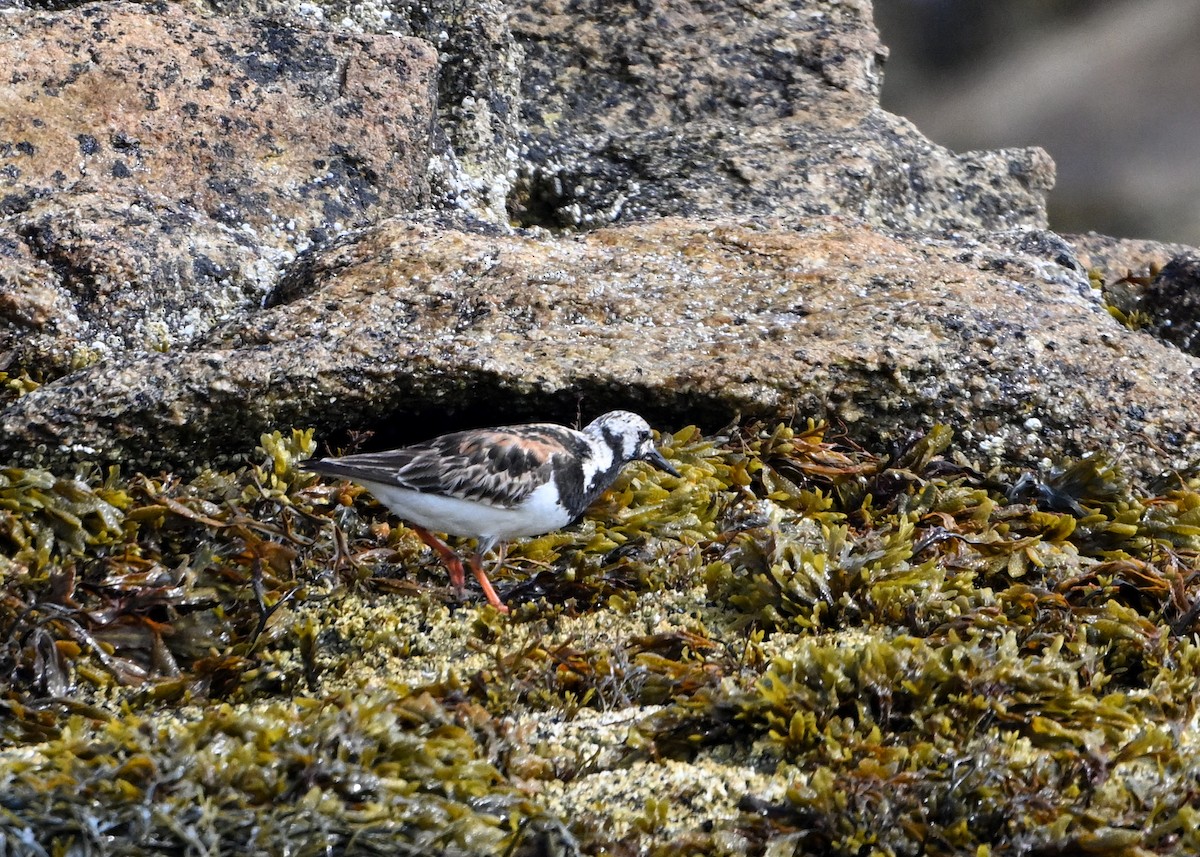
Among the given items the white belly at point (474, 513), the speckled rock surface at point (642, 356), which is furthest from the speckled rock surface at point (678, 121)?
the white belly at point (474, 513)

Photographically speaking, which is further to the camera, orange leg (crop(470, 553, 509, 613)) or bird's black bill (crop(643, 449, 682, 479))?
bird's black bill (crop(643, 449, 682, 479))

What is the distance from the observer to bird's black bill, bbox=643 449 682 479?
16.3ft

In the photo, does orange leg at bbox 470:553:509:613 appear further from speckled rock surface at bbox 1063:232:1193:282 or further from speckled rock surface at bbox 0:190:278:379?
speckled rock surface at bbox 1063:232:1193:282

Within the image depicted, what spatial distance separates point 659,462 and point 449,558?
0.89 metres

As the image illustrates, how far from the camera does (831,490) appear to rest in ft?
17.1

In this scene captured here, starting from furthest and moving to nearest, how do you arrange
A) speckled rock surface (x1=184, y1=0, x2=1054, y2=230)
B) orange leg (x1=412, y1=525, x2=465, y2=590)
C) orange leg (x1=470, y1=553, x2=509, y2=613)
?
1. speckled rock surface (x1=184, y1=0, x2=1054, y2=230)
2. orange leg (x1=412, y1=525, x2=465, y2=590)
3. orange leg (x1=470, y1=553, x2=509, y2=613)

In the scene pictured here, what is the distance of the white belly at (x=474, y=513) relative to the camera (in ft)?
14.8

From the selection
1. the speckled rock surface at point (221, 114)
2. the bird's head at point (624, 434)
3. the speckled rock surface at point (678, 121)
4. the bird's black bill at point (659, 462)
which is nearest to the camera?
the bird's head at point (624, 434)

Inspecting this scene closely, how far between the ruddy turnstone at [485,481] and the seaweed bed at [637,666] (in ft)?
0.64

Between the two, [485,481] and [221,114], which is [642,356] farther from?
[221,114]

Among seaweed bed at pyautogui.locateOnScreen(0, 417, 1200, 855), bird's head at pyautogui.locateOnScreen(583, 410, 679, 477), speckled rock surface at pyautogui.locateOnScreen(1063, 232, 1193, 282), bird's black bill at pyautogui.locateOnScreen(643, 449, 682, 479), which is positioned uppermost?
speckled rock surface at pyautogui.locateOnScreen(1063, 232, 1193, 282)

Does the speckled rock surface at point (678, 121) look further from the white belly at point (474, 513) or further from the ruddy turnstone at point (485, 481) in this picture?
the white belly at point (474, 513)

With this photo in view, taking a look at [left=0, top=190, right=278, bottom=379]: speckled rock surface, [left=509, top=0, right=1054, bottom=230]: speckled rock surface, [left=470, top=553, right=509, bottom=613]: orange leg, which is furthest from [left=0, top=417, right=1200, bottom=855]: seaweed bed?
[left=509, top=0, right=1054, bottom=230]: speckled rock surface

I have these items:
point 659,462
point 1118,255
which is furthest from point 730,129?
point 659,462
